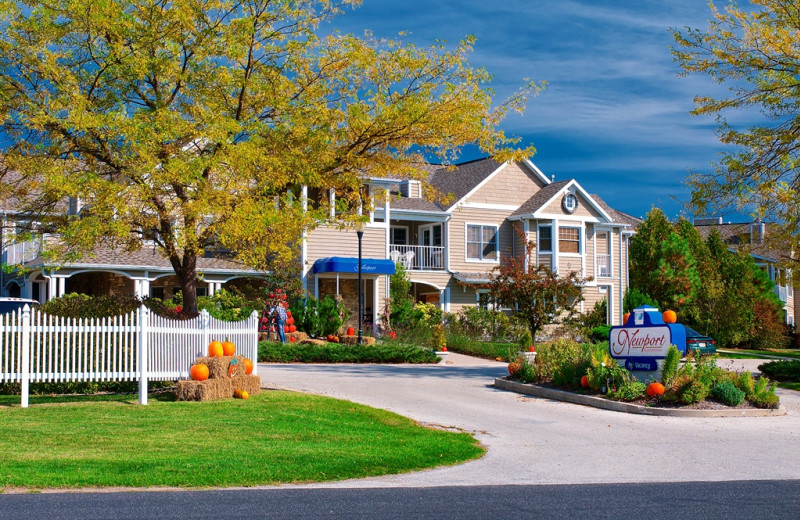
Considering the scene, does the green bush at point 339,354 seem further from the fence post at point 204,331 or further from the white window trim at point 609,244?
the white window trim at point 609,244

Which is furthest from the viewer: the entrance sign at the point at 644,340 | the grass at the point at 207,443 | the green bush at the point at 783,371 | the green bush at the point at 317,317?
the green bush at the point at 317,317

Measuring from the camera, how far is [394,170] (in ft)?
59.8

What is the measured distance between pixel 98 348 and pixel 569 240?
2706 centimetres

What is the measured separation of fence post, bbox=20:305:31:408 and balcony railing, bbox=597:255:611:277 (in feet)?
98.2

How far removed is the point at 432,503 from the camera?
24.1ft

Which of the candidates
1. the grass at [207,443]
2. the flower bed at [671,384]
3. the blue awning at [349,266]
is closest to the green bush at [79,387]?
the grass at [207,443]

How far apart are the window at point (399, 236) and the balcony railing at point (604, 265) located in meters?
9.28

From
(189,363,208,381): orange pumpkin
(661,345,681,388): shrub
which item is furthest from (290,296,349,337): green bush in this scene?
(661,345,681,388): shrub

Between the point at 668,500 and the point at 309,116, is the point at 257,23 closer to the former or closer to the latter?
the point at 309,116

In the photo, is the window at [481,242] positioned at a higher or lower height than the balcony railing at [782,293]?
higher

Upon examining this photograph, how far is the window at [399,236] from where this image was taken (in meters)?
37.7

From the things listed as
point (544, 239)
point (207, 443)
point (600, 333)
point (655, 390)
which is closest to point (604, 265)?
point (544, 239)

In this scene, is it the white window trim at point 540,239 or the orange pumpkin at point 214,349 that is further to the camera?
the white window trim at point 540,239

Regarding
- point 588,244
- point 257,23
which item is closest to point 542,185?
point 588,244
